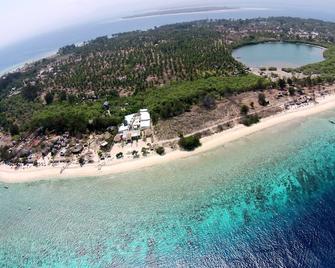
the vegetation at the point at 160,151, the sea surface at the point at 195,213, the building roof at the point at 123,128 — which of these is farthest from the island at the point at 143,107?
the sea surface at the point at 195,213

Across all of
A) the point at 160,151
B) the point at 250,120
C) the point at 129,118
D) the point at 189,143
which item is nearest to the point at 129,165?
the point at 160,151

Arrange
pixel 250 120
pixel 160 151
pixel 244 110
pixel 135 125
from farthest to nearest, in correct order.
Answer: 1. pixel 244 110
2. pixel 135 125
3. pixel 250 120
4. pixel 160 151

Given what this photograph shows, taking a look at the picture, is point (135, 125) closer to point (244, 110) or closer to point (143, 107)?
point (143, 107)

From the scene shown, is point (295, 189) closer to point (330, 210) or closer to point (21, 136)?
point (330, 210)

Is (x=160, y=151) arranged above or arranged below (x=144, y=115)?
below

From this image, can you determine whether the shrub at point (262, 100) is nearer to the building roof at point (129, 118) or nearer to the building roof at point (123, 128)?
the building roof at point (129, 118)

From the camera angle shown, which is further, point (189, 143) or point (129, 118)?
point (129, 118)

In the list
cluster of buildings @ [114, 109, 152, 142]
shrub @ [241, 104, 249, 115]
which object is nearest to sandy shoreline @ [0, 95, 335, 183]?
shrub @ [241, 104, 249, 115]
